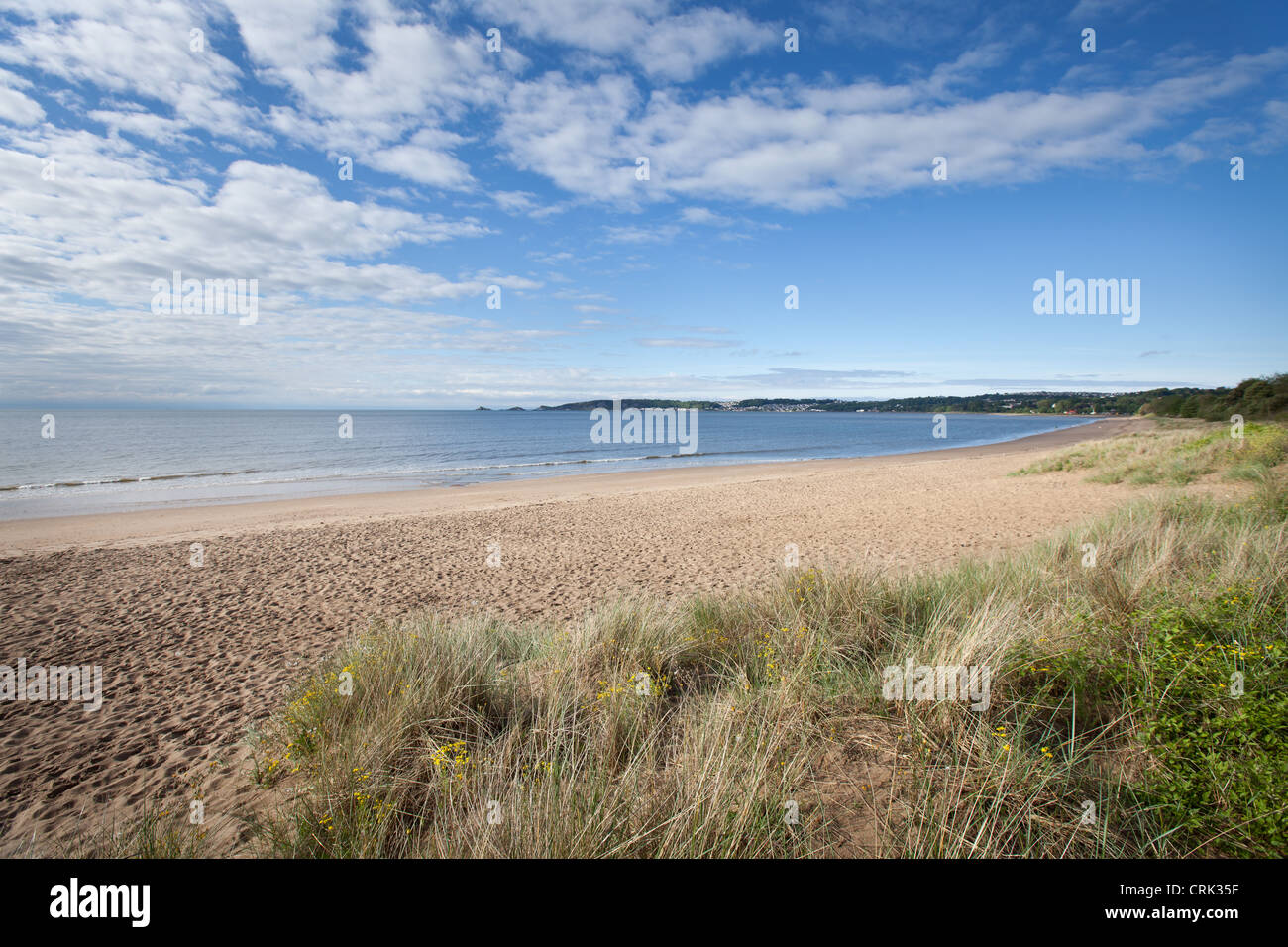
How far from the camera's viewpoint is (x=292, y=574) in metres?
10.6

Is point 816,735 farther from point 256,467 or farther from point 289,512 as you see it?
point 256,467

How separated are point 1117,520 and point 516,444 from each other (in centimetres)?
4909

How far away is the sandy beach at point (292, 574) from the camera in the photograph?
4.69 metres

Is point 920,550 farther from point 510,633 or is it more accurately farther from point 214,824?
point 214,824

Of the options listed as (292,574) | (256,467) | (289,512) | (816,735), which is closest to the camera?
(816,735)

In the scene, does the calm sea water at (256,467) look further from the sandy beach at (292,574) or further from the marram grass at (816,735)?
the marram grass at (816,735)

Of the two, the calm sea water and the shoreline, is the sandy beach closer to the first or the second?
the shoreline

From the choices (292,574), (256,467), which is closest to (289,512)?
(292,574)

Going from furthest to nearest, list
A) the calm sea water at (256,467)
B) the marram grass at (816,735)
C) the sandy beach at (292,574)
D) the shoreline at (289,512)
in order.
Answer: the calm sea water at (256,467) < the shoreline at (289,512) < the sandy beach at (292,574) < the marram grass at (816,735)

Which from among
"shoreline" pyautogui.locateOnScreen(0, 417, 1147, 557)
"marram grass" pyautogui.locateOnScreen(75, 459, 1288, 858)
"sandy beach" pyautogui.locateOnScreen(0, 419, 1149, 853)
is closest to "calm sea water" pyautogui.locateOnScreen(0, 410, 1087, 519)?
"shoreline" pyautogui.locateOnScreen(0, 417, 1147, 557)

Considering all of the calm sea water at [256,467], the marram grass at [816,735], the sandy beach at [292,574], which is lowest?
the sandy beach at [292,574]

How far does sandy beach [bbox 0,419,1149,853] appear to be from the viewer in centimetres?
469

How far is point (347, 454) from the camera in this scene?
136 ft

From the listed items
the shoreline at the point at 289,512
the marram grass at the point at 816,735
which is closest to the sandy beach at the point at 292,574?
the shoreline at the point at 289,512
